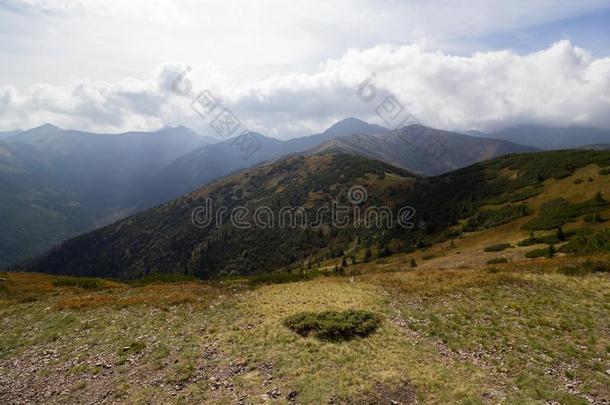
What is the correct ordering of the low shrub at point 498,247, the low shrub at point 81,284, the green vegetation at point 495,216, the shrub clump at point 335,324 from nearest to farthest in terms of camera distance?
the shrub clump at point 335,324 < the low shrub at point 81,284 < the low shrub at point 498,247 < the green vegetation at point 495,216

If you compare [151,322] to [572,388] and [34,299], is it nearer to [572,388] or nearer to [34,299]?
[34,299]


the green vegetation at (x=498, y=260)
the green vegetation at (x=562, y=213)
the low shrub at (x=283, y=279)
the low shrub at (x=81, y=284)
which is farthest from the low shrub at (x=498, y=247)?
the low shrub at (x=81, y=284)

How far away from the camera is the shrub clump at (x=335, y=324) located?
21062 millimetres

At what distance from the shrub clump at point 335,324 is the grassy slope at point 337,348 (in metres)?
0.83

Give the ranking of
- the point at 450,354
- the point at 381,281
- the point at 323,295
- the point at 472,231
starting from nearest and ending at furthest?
the point at 450,354, the point at 323,295, the point at 381,281, the point at 472,231

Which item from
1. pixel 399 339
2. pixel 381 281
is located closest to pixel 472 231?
pixel 381 281

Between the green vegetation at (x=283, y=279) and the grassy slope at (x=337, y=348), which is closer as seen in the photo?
the grassy slope at (x=337, y=348)

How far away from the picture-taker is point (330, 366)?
17438mm

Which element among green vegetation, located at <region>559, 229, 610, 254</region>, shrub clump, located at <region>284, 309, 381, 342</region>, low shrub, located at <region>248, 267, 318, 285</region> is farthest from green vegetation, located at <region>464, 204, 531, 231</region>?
shrub clump, located at <region>284, 309, 381, 342</region>

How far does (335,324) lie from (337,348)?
2450mm

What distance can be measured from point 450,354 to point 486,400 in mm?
4334

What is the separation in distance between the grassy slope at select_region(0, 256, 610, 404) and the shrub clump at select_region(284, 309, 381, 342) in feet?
2.73

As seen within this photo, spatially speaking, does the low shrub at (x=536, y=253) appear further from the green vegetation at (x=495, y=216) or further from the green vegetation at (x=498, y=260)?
the green vegetation at (x=495, y=216)

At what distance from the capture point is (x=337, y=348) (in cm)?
1919
